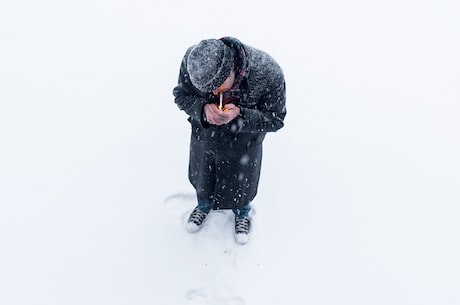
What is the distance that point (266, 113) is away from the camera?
224cm

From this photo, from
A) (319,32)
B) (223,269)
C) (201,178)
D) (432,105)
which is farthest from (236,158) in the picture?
(319,32)

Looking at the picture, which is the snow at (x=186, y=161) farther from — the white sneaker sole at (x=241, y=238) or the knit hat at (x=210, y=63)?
the knit hat at (x=210, y=63)

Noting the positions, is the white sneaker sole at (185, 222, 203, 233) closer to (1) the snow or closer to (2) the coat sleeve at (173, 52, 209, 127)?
(1) the snow

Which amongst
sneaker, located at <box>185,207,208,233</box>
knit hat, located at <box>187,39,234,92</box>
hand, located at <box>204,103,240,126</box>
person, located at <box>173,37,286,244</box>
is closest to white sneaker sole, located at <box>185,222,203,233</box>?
sneaker, located at <box>185,207,208,233</box>

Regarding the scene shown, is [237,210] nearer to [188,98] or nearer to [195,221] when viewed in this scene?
[195,221]

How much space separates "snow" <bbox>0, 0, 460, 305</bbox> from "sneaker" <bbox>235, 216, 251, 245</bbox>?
0.06 m

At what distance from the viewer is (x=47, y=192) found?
3.26 metres

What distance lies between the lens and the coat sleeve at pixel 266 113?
213 centimetres

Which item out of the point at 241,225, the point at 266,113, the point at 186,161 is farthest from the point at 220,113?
the point at 186,161

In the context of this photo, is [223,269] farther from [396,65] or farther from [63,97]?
[396,65]

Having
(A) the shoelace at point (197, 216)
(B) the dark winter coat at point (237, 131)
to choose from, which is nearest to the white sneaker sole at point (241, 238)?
(A) the shoelace at point (197, 216)

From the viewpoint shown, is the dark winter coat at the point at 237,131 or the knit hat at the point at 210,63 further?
the dark winter coat at the point at 237,131

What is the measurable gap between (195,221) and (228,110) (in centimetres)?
130

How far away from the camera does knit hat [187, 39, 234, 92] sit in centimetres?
178
